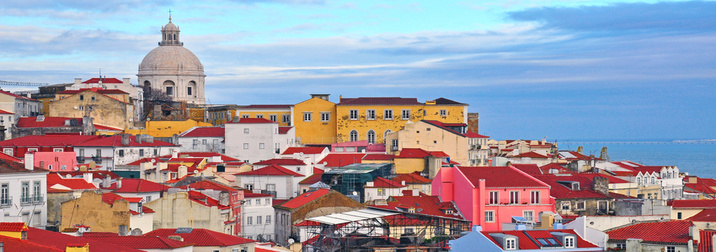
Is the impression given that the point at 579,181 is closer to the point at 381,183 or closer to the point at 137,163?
the point at 381,183

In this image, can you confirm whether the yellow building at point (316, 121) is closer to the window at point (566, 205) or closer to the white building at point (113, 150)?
the white building at point (113, 150)

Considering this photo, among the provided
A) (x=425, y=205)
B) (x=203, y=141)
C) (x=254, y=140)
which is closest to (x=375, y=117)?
(x=254, y=140)

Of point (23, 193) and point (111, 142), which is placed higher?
point (111, 142)

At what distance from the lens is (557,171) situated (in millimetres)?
71000

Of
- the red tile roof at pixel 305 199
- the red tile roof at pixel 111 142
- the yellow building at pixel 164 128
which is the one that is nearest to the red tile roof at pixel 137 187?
the red tile roof at pixel 305 199

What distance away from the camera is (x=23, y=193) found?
3750cm

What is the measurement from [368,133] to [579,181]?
35802 millimetres

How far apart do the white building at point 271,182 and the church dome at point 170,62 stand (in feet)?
174

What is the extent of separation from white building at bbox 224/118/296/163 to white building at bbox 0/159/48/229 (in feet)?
144

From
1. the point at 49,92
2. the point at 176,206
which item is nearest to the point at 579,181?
the point at 176,206

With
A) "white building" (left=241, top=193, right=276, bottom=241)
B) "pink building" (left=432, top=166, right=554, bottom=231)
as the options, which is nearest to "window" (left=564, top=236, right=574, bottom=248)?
"pink building" (left=432, top=166, right=554, bottom=231)

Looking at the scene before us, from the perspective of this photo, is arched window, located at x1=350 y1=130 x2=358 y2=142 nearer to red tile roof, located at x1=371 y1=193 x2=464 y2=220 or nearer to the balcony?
red tile roof, located at x1=371 y1=193 x2=464 y2=220

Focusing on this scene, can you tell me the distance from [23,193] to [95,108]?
5315 cm

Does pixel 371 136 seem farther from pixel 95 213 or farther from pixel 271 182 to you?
pixel 95 213
